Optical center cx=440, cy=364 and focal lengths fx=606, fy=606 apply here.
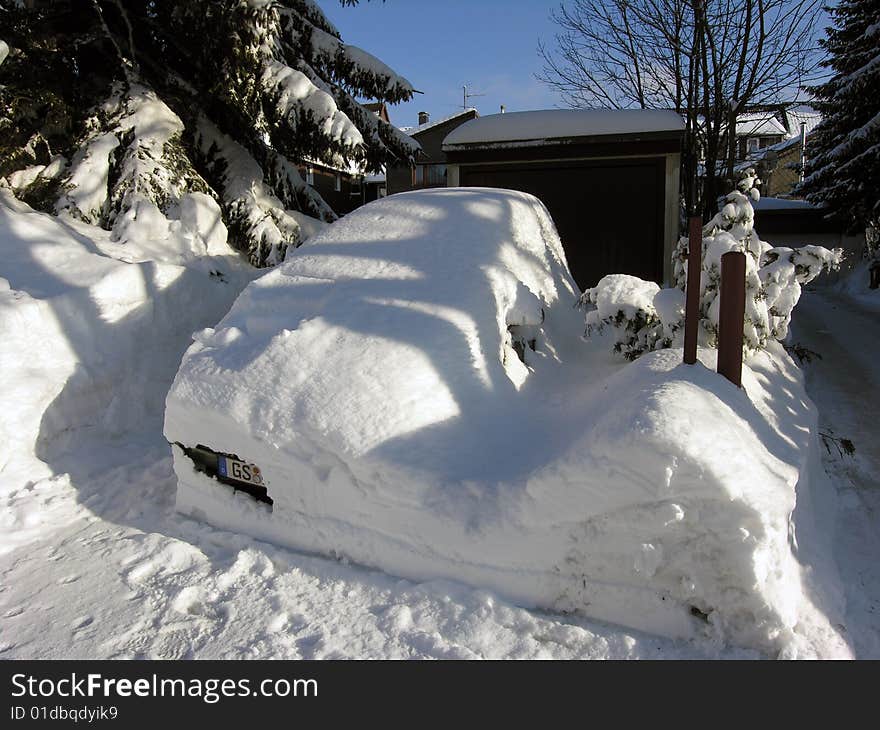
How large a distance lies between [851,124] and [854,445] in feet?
53.7

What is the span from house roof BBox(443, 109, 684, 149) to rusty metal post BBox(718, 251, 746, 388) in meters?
5.92

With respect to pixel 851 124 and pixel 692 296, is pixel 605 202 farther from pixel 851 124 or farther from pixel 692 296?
pixel 851 124

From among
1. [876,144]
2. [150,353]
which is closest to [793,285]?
[150,353]

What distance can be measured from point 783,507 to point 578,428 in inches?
36.8

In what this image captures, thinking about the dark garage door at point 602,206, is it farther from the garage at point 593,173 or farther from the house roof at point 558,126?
the house roof at point 558,126

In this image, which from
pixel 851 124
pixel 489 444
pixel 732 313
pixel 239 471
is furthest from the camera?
pixel 851 124

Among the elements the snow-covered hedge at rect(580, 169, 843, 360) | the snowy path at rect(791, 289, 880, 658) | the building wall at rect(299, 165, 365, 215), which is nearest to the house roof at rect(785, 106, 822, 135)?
the snowy path at rect(791, 289, 880, 658)

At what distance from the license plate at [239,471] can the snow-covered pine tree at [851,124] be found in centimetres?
1307

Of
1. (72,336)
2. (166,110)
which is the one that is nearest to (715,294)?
(72,336)

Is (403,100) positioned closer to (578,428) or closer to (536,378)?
(536,378)

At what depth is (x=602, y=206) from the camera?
8.77 metres

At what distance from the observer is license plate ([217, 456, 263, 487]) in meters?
3.14

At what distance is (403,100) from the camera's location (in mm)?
8781

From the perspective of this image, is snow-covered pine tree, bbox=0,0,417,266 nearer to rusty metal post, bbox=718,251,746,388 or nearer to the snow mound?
the snow mound
